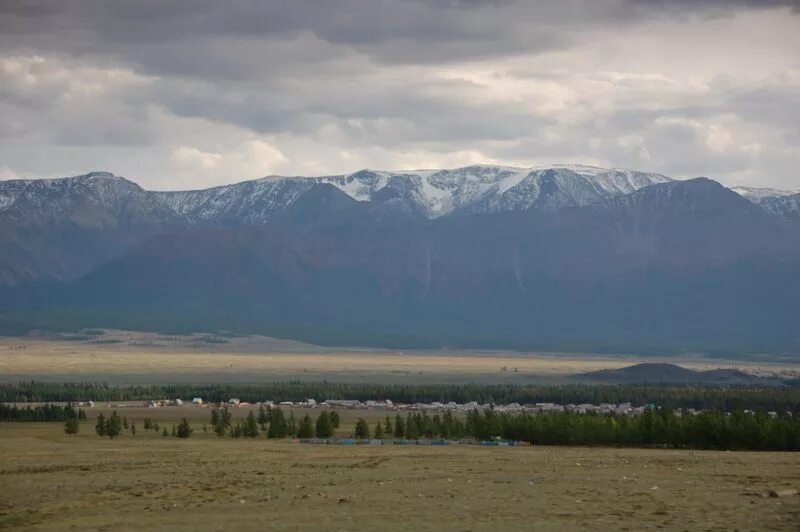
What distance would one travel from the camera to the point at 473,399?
168m

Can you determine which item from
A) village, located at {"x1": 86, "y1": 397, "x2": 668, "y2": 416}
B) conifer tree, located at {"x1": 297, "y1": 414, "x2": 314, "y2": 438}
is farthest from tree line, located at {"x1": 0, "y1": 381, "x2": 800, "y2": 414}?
conifer tree, located at {"x1": 297, "y1": 414, "x2": 314, "y2": 438}

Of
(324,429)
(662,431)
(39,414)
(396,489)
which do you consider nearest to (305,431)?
(324,429)

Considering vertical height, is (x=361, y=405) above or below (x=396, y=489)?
above

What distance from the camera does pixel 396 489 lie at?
51094 mm

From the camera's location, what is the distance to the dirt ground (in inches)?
1651

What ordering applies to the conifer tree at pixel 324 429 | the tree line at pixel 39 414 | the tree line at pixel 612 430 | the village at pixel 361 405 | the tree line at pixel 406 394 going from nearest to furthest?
the tree line at pixel 612 430, the conifer tree at pixel 324 429, the tree line at pixel 39 414, the village at pixel 361 405, the tree line at pixel 406 394

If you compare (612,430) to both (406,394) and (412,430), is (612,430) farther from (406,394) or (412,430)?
(406,394)

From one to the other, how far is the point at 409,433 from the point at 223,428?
1496 centimetres

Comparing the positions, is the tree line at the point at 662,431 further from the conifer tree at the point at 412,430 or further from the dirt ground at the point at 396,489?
the dirt ground at the point at 396,489

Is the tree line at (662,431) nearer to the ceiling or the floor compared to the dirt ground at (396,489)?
nearer to the ceiling

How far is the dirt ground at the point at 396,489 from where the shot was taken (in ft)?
138

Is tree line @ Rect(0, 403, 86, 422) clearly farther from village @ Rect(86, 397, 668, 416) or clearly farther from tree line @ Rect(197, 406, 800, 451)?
tree line @ Rect(197, 406, 800, 451)

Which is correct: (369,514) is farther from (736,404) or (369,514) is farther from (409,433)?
(736,404)

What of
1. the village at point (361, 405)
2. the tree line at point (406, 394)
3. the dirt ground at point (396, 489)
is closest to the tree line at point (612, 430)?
the dirt ground at point (396, 489)
